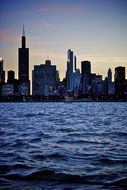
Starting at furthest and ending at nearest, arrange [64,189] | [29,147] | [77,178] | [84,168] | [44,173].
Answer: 1. [29,147]
2. [84,168]
3. [44,173]
4. [77,178]
5. [64,189]

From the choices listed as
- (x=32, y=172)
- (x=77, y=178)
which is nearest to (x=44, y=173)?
(x=32, y=172)

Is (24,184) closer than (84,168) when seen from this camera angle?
Yes

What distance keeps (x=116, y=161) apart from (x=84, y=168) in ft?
7.84

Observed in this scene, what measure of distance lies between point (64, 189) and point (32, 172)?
2.85 m

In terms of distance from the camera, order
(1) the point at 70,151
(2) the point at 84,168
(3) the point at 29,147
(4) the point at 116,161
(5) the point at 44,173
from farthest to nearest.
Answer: (3) the point at 29,147 < (1) the point at 70,151 < (4) the point at 116,161 < (2) the point at 84,168 < (5) the point at 44,173

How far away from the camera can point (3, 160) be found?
1577 centimetres

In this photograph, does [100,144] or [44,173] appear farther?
[100,144]

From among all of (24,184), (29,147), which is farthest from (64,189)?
(29,147)

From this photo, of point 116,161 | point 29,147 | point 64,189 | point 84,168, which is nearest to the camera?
point 64,189

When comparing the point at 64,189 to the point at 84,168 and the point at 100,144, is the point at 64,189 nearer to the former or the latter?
the point at 84,168

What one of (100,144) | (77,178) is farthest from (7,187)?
(100,144)

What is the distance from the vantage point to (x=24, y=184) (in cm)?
1113

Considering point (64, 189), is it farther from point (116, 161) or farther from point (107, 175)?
point (116, 161)

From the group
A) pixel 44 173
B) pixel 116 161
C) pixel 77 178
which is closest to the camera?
pixel 77 178
